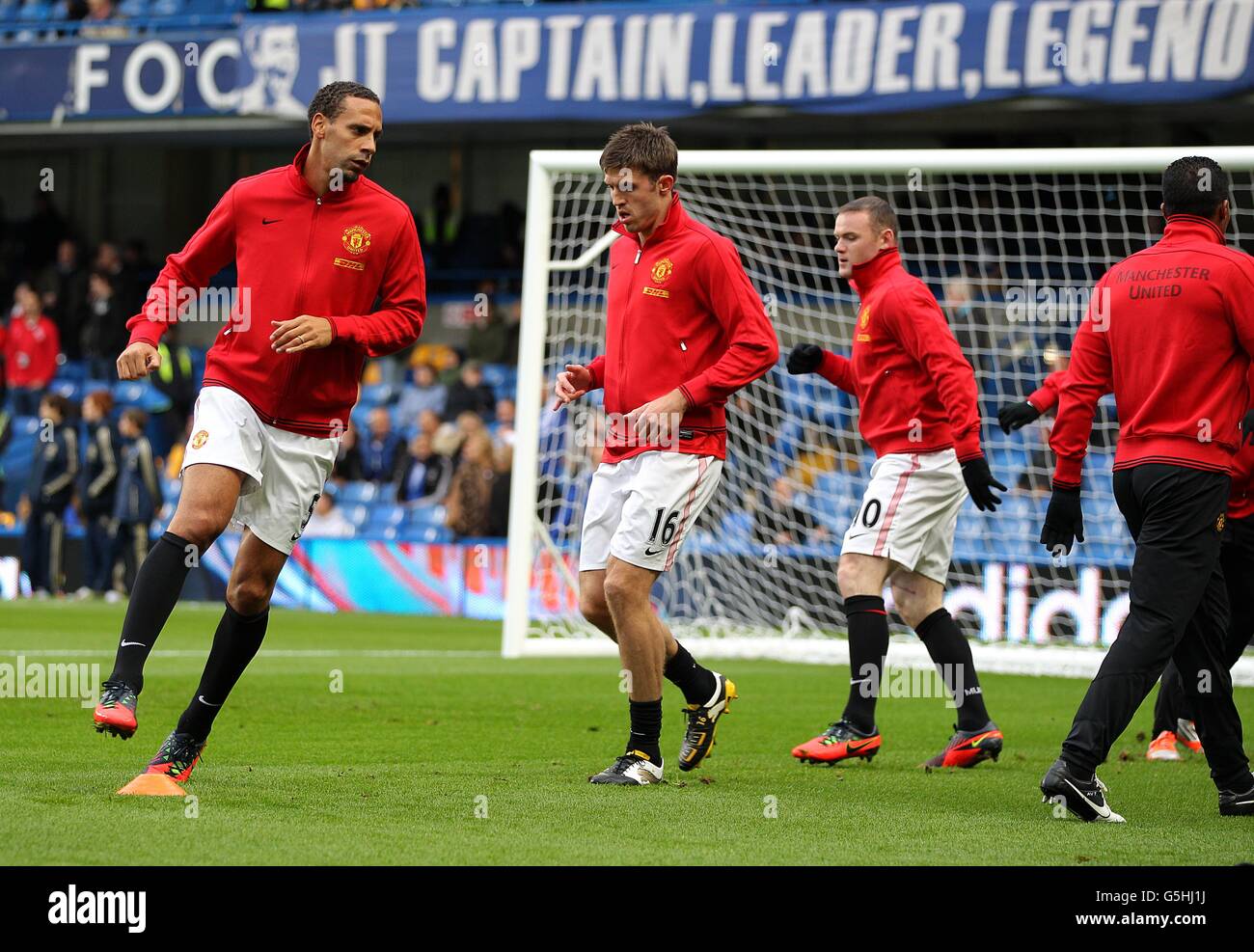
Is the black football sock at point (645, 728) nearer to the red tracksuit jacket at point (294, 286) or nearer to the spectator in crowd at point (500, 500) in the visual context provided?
the red tracksuit jacket at point (294, 286)

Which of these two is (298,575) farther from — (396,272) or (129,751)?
(396,272)

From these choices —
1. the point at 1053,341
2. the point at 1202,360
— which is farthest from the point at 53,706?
the point at 1053,341

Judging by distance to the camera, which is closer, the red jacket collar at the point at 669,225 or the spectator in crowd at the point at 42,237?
the red jacket collar at the point at 669,225

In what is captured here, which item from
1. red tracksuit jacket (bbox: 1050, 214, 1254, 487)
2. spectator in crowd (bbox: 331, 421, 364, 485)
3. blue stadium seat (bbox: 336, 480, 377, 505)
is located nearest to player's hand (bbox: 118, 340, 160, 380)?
red tracksuit jacket (bbox: 1050, 214, 1254, 487)

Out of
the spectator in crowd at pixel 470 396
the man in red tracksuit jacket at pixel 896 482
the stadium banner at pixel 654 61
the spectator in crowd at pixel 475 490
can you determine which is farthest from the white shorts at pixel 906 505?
the spectator in crowd at pixel 470 396

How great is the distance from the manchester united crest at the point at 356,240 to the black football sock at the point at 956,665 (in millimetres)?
3075

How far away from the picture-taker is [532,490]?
12234 millimetres

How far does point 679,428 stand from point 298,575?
12.0 m

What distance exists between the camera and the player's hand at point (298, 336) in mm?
5473

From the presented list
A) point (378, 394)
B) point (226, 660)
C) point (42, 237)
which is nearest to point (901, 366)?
point (226, 660)

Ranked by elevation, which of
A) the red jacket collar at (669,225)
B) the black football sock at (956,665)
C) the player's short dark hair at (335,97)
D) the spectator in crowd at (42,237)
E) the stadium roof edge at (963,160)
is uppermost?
the spectator in crowd at (42,237)

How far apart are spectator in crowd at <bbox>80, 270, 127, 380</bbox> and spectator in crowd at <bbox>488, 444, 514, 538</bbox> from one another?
21.5ft

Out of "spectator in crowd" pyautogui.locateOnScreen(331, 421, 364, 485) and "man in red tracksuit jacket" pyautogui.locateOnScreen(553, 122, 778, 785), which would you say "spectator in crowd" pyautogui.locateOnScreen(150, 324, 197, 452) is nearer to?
"spectator in crowd" pyautogui.locateOnScreen(331, 421, 364, 485)

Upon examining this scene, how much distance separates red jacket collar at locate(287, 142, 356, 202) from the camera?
5859mm
